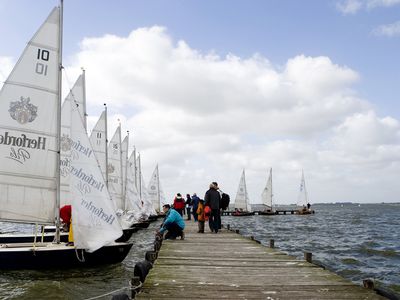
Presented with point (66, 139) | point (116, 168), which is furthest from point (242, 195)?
point (66, 139)

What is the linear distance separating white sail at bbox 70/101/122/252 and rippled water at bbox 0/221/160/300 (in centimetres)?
115

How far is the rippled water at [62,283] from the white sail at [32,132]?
2119 millimetres

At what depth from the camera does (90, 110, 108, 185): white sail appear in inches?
1233

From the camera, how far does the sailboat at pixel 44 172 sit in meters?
14.3

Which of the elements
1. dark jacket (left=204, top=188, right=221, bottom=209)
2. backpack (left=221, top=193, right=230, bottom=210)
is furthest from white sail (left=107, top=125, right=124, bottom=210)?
dark jacket (left=204, top=188, right=221, bottom=209)

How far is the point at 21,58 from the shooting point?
15102 millimetres

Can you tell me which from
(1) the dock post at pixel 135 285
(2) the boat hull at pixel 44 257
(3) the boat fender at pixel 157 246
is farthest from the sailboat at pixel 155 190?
(1) the dock post at pixel 135 285

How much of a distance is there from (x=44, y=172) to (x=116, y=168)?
857 inches

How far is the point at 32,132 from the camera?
15047mm

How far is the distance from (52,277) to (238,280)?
344 inches

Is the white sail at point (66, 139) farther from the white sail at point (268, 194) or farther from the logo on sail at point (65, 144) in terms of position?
the white sail at point (268, 194)

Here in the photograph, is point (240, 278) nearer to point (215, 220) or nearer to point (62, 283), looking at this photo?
point (62, 283)

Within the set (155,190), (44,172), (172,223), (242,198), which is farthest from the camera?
(242,198)

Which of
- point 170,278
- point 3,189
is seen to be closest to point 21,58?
point 3,189
